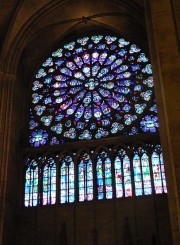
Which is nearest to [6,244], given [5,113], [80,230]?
[80,230]

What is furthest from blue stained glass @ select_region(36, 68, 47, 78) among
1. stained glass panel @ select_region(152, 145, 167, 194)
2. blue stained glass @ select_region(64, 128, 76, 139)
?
stained glass panel @ select_region(152, 145, 167, 194)

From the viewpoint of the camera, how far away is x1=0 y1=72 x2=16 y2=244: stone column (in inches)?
464

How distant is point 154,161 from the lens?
12758mm

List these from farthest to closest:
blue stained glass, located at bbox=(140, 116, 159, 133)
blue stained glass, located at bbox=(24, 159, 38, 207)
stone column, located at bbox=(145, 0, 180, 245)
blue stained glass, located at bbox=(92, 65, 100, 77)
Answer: blue stained glass, located at bbox=(92, 65, 100, 77)
blue stained glass, located at bbox=(140, 116, 159, 133)
blue stained glass, located at bbox=(24, 159, 38, 207)
stone column, located at bbox=(145, 0, 180, 245)

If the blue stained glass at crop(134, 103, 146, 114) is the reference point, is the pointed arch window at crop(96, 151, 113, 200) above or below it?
below

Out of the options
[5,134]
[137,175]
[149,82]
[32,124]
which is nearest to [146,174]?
[137,175]

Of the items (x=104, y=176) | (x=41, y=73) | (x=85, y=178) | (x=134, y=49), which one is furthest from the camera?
(x=41, y=73)

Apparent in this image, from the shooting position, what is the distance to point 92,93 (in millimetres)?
14781

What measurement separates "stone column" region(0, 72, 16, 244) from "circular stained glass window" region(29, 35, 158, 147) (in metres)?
1.62

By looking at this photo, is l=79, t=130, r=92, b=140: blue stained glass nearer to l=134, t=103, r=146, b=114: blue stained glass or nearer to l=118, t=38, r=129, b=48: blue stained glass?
l=134, t=103, r=146, b=114: blue stained glass

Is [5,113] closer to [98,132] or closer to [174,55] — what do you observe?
[98,132]

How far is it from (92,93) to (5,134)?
3.67 metres

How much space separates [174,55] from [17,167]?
753 cm

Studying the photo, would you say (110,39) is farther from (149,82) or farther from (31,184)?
(31,184)
